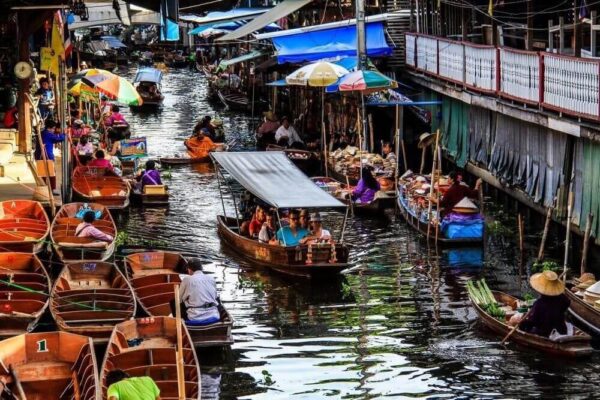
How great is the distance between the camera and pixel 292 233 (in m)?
21.7

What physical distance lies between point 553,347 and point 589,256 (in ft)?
17.7

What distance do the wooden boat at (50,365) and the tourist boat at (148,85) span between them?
33.4 m

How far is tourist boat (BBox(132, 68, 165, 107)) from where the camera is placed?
157ft

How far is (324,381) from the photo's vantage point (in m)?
15.5

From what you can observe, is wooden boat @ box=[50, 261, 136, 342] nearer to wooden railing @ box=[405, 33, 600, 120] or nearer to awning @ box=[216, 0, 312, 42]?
wooden railing @ box=[405, 33, 600, 120]

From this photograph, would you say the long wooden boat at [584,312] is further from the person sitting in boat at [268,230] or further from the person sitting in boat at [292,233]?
the person sitting in boat at [268,230]

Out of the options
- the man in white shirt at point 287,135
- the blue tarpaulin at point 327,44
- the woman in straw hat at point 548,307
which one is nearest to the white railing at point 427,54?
the blue tarpaulin at point 327,44

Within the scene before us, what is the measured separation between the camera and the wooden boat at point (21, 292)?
631 inches

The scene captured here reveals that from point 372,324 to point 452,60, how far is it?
13179 mm

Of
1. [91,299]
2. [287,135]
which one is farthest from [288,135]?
[91,299]

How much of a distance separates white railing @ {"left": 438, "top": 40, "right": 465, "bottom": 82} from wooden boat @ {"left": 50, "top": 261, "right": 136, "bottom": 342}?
41.4 feet

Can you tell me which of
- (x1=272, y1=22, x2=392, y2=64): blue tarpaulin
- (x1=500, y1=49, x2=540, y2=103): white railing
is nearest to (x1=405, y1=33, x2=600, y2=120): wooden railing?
(x1=500, y1=49, x2=540, y2=103): white railing

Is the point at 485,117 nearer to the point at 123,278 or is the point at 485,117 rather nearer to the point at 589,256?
the point at 589,256

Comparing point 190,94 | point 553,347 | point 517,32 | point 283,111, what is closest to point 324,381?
point 553,347
